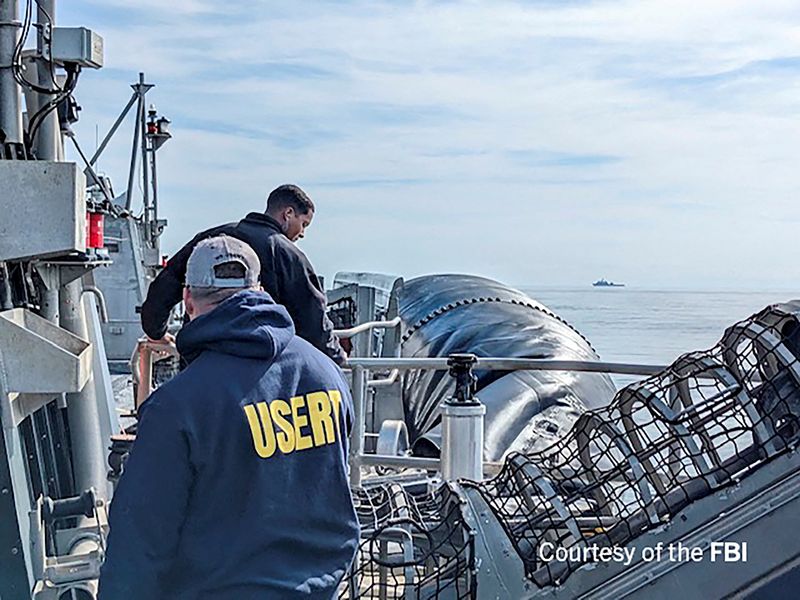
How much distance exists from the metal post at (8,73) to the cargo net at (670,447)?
7.71 feet

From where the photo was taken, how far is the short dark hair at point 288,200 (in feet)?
13.9

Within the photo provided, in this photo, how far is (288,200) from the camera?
423 cm

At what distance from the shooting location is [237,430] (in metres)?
2.05

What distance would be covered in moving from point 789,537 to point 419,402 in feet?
22.6

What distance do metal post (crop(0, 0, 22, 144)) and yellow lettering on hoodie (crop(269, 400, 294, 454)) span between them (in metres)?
2.32

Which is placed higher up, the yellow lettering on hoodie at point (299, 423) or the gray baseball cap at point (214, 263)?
the gray baseball cap at point (214, 263)

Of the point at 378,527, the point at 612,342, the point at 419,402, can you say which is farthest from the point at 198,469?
the point at 612,342

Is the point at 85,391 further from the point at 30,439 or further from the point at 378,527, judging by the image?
the point at 378,527

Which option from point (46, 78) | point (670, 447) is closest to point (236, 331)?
point (670, 447)

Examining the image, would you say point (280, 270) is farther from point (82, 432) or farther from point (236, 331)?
point (236, 331)

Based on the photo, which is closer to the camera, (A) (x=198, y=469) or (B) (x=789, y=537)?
(A) (x=198, y=469)

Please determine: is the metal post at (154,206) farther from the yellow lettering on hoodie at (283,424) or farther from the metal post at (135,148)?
the yellow lettering on hoodie at (283,424)

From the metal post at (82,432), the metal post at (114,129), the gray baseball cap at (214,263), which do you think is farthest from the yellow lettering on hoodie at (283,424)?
the metal post at (114,129)

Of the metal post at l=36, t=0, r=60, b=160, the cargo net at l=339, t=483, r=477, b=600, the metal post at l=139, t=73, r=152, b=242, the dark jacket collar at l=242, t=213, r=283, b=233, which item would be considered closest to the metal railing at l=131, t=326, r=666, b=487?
the dark jacket collar at l=242, t=213, r=283, b=233
